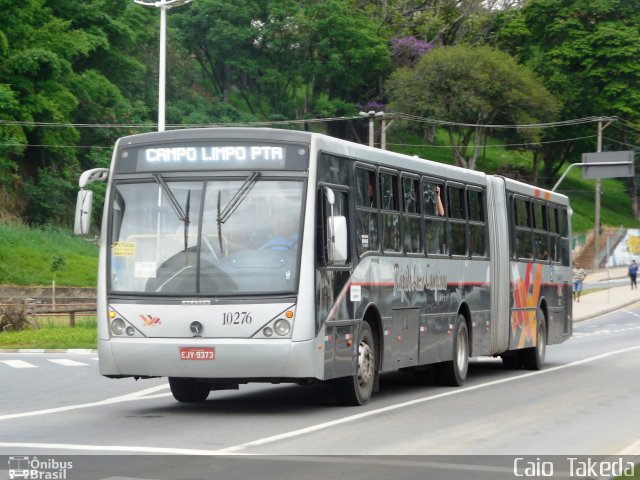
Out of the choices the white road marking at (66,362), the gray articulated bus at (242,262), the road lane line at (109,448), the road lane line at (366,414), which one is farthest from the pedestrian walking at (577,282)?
the road lane line at (109,448)

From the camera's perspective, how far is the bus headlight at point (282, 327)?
1505cm

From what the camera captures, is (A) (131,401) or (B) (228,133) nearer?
(B) (228,133)

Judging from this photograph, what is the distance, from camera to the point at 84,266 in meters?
58.4

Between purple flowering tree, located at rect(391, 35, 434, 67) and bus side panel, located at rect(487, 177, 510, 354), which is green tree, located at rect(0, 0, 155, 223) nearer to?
purple flowering tree, located at rect(391, 35, 434, 67)

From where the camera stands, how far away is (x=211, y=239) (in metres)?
15.3

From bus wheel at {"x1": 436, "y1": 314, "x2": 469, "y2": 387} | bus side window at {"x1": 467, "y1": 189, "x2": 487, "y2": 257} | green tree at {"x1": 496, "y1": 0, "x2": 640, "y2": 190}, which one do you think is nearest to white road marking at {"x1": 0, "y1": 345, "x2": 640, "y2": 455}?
bus wheel at {"x1": 436, "y1": 314, "x2": 469, "y2": 387}

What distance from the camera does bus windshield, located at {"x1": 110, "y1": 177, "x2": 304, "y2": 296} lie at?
15211 mm

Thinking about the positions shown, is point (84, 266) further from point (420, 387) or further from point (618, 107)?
point (618, 107)

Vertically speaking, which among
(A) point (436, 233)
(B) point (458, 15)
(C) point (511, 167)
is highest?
(B) point (458, 15)

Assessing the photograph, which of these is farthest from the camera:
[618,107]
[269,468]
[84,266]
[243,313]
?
[618,107]

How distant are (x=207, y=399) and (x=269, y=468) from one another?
7.35 metres

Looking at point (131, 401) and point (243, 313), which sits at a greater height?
point (243, 313)

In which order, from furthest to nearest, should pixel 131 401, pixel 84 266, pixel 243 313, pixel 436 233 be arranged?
pixel 84 266
pixel 436 233
pixel 131 401
pixel 243 313

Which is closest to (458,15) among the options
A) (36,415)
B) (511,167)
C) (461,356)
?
(511,167)
